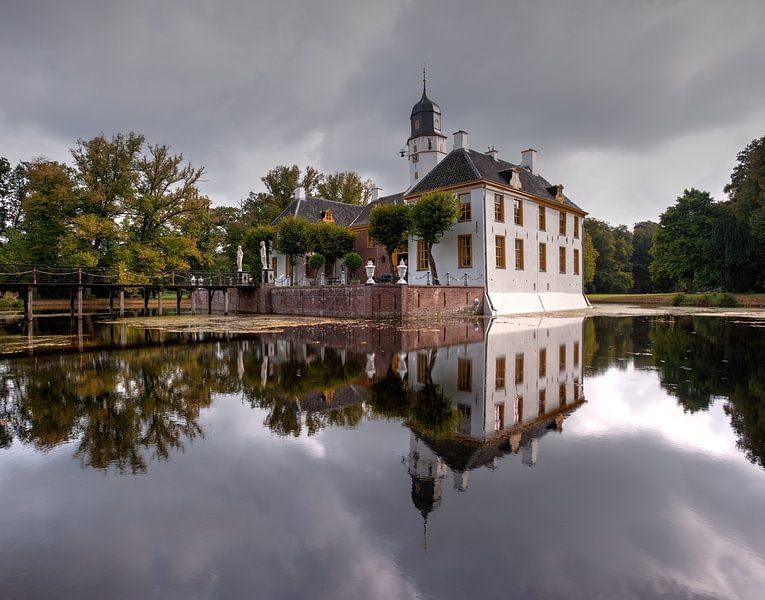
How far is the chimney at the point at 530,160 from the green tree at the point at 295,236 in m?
15.9

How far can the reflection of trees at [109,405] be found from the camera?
425cm

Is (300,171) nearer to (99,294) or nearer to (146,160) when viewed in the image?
(146,160)

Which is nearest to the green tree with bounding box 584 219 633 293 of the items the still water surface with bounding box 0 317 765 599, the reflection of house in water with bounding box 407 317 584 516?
the reflection of house in water with bounding box 407 317 584 516

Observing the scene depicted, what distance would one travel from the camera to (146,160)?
34.3 m

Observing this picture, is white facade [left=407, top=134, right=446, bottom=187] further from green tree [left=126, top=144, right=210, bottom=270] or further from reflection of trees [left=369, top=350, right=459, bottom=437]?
reflection of trees [left=369, top=350, right=459, bottom=437]

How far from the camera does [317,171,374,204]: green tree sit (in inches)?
1983

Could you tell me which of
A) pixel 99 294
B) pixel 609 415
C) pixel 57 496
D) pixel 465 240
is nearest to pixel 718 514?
pixel 609 415

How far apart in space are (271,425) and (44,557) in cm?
245

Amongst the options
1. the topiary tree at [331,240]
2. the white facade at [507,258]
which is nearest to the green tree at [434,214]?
the white facade at [507,258]

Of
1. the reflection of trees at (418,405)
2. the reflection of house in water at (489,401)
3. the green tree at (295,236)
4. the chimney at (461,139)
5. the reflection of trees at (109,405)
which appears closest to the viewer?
the reflection of house in water at (489,401)

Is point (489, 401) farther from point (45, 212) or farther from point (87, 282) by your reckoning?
point (45, 212)

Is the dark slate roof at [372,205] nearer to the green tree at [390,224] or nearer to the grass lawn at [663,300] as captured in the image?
the green tree at [390,224]

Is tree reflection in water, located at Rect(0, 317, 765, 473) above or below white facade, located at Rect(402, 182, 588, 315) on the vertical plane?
below

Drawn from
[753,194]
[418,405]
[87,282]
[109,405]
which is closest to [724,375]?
[418,405]
